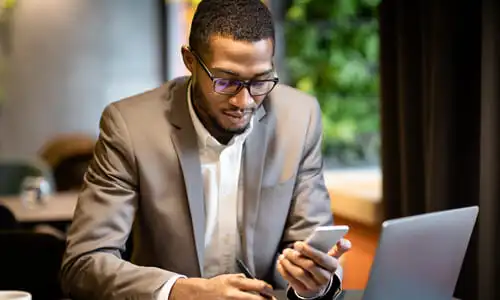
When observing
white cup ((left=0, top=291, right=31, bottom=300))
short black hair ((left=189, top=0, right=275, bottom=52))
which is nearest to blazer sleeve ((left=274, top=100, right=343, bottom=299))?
short black hair ((left=189, top=0, right=275, bottom=52))

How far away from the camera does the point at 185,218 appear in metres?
1.99

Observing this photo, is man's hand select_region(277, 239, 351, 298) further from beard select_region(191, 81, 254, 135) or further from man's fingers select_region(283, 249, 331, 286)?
beard select_region(191, 81, 254, 135)

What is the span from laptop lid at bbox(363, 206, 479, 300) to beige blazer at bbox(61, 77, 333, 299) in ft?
1.44

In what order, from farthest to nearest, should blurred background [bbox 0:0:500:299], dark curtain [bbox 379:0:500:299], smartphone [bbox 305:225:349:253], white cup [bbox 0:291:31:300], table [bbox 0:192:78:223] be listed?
table [bbox 0:192:78:223] → blurred background [bbox 0:0:500:299] → dark curtain [bbox 379:0:500:299] → white cup [bbox 0:291:31:300] → smartphone [bbox 305:225:349:253]

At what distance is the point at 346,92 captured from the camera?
4.14 m

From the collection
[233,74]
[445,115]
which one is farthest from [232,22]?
[445,115]

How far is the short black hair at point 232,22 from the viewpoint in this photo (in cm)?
185

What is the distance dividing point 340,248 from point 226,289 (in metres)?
0.25

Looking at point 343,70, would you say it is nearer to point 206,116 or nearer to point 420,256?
point 206,116

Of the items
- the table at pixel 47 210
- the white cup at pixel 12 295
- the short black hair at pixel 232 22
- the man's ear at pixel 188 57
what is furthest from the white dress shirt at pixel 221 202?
the table at pixel 47 210

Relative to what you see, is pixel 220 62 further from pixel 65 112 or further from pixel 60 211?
pixel 65 112

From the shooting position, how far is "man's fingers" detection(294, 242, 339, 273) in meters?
1.62

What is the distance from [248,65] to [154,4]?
17.3 ft

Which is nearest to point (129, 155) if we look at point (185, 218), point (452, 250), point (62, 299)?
point (185, 218)
